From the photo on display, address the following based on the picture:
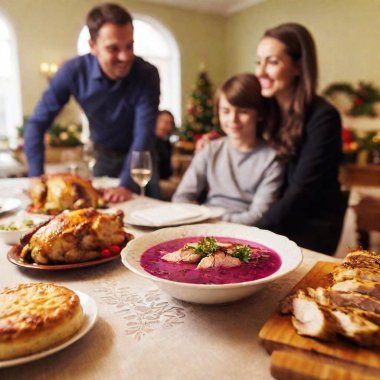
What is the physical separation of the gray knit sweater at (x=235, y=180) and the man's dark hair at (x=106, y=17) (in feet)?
2.71

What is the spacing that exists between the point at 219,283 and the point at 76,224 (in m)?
0.38

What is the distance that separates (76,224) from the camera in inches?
33.8

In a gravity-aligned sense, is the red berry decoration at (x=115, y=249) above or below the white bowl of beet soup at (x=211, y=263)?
below

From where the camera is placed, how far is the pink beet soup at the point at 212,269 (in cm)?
66

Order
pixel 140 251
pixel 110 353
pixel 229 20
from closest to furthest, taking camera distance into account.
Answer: pixel 110 353
pixel 140 251
pixel 229 20

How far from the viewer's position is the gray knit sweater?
1782 mm

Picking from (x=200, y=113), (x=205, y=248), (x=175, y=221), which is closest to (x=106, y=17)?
(x=175, y=221)

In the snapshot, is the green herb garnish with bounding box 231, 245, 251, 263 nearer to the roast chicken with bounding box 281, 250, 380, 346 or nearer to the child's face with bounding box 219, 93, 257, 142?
the roast chicken with bounding box 281, 250, 380, 346

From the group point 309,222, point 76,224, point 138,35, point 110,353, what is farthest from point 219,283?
point 138,35

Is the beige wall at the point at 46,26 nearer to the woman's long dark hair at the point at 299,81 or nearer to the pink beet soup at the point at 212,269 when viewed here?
the woman's long dark hair at the point at 299,81

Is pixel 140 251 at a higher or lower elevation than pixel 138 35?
lower

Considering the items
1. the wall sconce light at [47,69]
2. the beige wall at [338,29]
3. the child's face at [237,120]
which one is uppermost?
the beige wall at [338,29]

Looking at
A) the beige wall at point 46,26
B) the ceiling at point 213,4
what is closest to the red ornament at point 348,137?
the ceiling at point 213,4

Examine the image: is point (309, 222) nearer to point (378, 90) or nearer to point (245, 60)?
point (378, 90)
